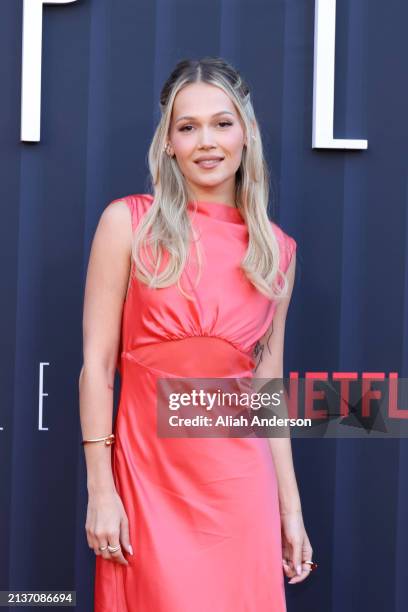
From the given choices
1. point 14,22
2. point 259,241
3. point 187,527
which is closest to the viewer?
point 187,527

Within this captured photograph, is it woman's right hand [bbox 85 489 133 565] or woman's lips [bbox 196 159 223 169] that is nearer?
woman's right hand [bbox 85 489 133 565]

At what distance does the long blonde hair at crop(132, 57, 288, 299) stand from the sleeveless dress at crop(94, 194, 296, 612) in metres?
0.04

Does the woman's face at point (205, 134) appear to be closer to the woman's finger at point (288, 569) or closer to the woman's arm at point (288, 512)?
the woman's arm at point (288, 512)

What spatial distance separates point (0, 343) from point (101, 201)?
0.53 m

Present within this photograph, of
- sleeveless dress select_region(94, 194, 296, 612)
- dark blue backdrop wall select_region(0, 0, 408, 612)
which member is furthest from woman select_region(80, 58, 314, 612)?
dark blue backdrop wall select_region(0, 0, 408, 612)

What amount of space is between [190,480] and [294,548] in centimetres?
37

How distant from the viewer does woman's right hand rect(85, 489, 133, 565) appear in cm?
195

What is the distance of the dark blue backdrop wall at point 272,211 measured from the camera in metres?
2.77

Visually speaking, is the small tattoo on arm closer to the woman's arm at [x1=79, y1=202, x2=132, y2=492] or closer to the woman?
the woman

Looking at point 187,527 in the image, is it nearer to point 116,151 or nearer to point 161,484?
point 161,484

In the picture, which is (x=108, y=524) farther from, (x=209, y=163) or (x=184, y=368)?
(x=209, y=163)

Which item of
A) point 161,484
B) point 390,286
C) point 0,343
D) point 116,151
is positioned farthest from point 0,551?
point 390,286

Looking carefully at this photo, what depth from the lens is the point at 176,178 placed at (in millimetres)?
2197

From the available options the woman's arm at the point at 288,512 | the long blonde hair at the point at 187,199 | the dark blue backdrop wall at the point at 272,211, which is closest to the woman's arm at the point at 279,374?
the woman's arm at the point at 288,512
